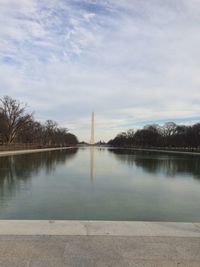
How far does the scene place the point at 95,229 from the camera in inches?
218

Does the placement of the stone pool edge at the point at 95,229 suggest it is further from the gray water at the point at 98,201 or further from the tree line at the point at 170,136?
the tree line at the point at 170,136

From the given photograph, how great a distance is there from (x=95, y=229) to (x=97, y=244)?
2.57 feet

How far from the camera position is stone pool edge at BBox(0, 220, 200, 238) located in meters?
5.26

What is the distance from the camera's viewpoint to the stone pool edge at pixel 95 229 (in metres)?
5.26

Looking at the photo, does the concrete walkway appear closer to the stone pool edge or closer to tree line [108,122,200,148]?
the stone pool edge

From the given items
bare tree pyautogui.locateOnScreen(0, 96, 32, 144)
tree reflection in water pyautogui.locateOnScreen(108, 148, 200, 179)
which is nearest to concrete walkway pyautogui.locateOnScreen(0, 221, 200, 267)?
tree reflection in water pyautogui.locateOnScreen(108, 148, 200, 179)

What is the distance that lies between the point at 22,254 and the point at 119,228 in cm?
201

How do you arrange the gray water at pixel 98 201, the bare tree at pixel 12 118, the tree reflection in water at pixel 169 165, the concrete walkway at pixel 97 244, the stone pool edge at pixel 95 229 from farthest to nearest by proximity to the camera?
the bare tree at pixel 12 118
the tree reflection in water at pixel 169 165
the gray water at pixel 98 201
the stone pool edge at pixel 95 229
the concrete walkway at pixel 97 244

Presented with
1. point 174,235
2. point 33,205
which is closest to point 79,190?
point 33,205

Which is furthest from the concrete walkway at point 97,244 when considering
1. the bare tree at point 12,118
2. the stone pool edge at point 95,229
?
the bare tree at point 12,118

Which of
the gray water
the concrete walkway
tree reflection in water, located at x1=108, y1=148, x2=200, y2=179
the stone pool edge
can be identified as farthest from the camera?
tree reflection in water, located at x1=108, y1=148, x2=200, y2=179

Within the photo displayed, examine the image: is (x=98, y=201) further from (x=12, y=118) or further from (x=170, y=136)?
(x=170, y=136)

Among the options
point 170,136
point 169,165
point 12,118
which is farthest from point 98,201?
point 170,136

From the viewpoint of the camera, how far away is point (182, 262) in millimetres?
4148
